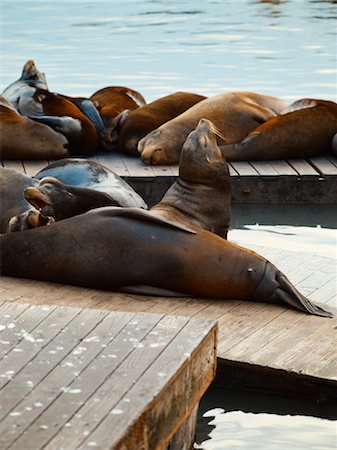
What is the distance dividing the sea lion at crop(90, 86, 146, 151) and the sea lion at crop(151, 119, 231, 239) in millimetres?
3009

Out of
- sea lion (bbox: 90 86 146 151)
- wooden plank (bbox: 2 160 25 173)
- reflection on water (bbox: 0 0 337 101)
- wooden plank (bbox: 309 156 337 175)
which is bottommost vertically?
reflection on water (bbox: 0 0 337 101)

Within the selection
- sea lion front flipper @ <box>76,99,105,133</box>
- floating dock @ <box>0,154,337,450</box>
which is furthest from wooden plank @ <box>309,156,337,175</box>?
floating dock @ <box>0,154,337,450</box>

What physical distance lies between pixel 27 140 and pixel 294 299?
376cm

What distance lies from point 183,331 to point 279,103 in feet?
19.5

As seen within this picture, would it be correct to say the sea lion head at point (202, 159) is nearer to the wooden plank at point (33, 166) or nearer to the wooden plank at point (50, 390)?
the wooden plank at point (50, 390)

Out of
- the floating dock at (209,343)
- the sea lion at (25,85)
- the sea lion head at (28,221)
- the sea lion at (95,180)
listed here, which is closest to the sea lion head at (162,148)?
the sea lion at (25,85)

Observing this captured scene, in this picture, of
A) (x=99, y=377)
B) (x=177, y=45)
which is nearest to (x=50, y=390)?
(x=99, y=377)

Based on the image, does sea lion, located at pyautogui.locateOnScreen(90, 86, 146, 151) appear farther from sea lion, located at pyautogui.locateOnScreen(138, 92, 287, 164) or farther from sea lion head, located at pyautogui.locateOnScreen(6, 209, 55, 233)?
sea lion head, located at pyautogui.locateOnScreen(6, 209, 55, 233)

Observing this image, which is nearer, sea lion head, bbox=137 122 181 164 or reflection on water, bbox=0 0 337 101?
sea lion head, bbox=137 122 181 164

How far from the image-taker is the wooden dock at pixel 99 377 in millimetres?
2949

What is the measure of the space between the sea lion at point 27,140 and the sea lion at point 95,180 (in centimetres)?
185

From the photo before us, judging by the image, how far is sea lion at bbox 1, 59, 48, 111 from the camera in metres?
9.22

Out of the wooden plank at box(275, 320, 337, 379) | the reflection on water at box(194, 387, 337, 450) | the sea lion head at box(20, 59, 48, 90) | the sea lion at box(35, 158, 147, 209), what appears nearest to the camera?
the reflection on water at box(194, 387, 337, 450)

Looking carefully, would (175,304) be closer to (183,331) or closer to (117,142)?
(183,331)
